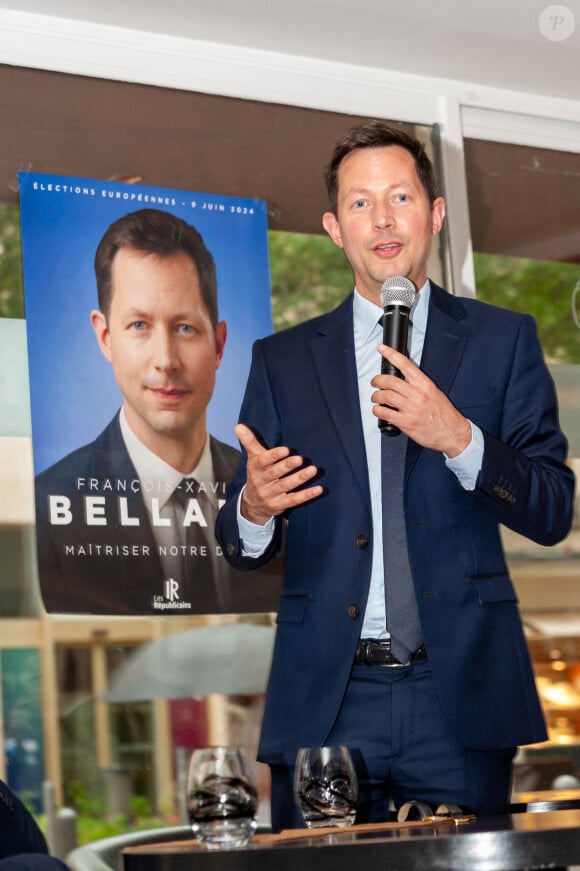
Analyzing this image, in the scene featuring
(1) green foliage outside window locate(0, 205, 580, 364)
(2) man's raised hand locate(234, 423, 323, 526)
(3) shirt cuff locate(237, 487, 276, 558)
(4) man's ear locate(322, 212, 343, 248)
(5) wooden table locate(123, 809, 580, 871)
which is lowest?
(5) wooden table locate(123, 809, 580, 871)

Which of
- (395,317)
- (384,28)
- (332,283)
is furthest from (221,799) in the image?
(384,28)

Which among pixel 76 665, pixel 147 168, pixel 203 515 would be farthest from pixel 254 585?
pixel 147 168

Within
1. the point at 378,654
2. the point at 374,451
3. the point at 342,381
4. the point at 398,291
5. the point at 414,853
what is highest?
the point at 398,291

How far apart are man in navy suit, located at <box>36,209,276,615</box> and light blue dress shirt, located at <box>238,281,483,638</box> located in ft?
4.10

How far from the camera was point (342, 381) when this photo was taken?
2545 mm

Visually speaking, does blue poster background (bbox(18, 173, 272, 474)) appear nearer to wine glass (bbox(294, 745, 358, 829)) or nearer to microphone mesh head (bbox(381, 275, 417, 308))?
microphone mesh head (bbox(381, 275, 417, 308))

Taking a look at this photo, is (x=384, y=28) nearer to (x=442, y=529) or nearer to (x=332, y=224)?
(x=332, y=224)

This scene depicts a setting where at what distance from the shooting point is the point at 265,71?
4172mm

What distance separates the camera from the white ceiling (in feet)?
12.5

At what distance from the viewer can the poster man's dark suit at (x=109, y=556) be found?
11.7 ft

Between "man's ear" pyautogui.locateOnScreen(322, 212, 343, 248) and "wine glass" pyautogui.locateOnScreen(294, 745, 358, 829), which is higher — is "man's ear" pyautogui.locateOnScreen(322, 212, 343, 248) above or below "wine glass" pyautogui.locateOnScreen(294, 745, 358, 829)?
above

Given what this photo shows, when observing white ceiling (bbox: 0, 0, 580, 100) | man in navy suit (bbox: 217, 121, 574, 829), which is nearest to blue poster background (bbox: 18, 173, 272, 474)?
white ceiling (bbox: 0, 0, 580, 100)

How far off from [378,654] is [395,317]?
0.64m

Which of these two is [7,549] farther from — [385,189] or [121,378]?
[385,189]
